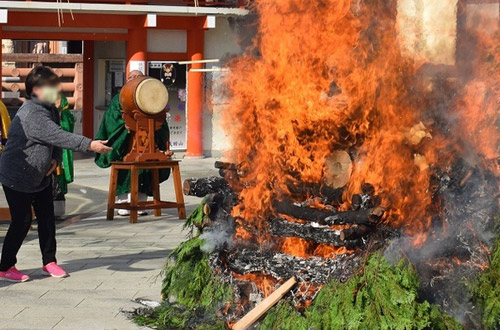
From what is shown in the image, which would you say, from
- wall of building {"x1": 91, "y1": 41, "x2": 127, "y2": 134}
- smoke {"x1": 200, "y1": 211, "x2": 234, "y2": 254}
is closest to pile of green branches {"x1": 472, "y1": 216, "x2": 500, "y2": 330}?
smoke {"x1": 200, "y1": 211, "x2": 234, "y2": 254}

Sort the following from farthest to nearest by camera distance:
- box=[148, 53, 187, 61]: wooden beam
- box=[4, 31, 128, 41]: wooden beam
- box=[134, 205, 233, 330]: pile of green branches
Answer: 1. box=[148, 53, 187, 61]: wooden beam
2. box=[4, 31, 128, 41]: wooden beam
3. box=[134, 205, 233, 330]: pile of green branches

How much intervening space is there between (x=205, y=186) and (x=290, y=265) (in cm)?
128

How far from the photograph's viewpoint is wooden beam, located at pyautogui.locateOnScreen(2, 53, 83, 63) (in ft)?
92.0

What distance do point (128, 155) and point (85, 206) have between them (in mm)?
2249

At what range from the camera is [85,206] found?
47.7ft

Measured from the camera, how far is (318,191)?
251 inches

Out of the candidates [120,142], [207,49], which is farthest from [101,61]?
[120,142]

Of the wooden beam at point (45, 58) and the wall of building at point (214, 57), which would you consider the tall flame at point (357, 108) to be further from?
the wooden beam at point (45, 58)

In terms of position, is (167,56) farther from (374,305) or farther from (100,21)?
(374,305)

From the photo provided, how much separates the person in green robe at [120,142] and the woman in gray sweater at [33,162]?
4.31m

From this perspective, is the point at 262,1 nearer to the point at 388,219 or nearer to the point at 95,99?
the point at 388,219

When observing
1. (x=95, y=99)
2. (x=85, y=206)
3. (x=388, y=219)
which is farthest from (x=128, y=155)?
(x=95, y=99)

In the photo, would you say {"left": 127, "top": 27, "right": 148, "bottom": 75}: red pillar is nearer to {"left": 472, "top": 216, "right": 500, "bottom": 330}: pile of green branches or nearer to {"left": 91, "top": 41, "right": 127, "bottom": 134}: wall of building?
{"left": 91, "top": 41, "right": 127, "bottom": 134}: wall of building

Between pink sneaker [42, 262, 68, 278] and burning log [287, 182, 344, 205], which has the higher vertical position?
burning log [287, 182, 344, 205]
